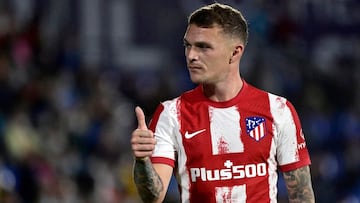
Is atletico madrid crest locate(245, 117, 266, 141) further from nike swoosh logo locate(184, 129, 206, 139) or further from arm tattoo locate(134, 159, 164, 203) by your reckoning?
arm tattoo locate(134, 159, 164, 203)

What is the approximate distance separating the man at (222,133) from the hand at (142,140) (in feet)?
1.13

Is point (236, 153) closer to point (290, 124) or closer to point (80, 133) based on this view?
point (290, 124)

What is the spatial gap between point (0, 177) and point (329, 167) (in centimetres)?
457

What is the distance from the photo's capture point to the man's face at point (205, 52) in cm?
639

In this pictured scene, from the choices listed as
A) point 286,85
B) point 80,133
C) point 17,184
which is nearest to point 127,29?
point 286,85

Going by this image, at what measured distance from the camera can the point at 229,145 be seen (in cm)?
649

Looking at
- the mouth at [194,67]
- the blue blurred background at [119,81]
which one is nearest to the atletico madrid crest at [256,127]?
the mouth at [194,67]

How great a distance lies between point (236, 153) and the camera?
21.2ft

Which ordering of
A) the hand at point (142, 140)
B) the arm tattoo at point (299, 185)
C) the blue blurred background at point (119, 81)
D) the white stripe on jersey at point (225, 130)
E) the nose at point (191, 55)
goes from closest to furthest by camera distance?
the hand at point (142, 140) → the nose at point (191, 55) → the white stripe on jersey at point (225, 130) → the arm tattoo at point (299, 185) → the blue blurred background at point (119, 81)

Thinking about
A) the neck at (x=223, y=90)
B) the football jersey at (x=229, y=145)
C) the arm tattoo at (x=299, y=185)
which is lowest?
the arm tattoo at (x=299, y=185)

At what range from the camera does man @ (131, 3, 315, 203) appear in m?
6.42

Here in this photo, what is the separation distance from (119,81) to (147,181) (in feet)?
30.2

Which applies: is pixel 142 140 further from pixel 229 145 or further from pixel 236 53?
pixel 236 53

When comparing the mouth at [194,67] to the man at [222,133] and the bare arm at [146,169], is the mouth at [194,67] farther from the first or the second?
the bare arm at [146,169]
